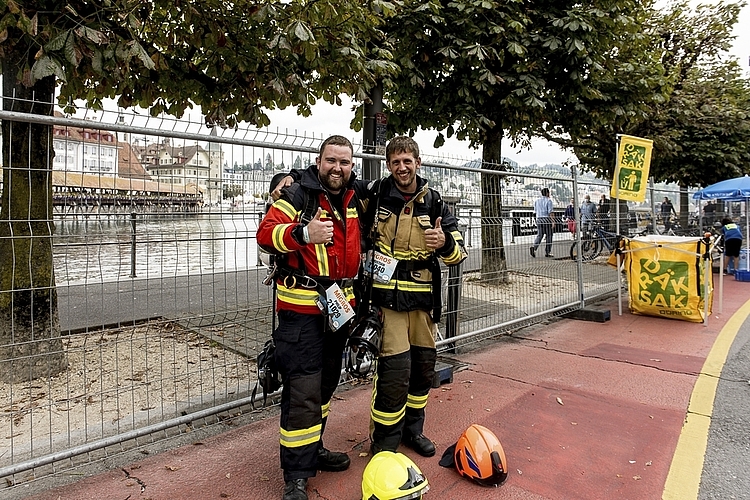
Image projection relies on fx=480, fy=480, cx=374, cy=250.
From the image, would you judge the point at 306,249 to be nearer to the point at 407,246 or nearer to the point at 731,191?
the point at 407,246

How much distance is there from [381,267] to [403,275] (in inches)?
6.0

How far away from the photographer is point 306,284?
271 centimetres

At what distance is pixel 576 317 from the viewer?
24.2 ft

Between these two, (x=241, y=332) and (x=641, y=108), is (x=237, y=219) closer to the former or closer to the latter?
(x=241, y=332)

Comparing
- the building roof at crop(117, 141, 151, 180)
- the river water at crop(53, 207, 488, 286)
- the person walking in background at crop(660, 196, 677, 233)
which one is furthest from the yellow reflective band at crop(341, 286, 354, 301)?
the person walking in background at crop(660, 196, 677, 233)

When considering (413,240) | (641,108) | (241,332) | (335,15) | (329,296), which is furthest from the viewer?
(641,108)

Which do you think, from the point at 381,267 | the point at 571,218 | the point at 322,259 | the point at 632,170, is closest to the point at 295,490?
the point at 322,259

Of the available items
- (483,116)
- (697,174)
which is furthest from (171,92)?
(697,174)

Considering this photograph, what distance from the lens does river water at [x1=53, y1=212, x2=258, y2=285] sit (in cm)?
339

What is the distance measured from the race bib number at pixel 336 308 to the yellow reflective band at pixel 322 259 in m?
0.10

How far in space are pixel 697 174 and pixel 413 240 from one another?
1492 centimetres

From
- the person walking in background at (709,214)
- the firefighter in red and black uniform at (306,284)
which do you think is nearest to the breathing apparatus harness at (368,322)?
the firefighter in red and black uniform at (306,284)

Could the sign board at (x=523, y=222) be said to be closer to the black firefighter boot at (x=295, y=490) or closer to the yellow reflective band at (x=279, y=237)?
the yellow reflective band at (x=279, y=237)

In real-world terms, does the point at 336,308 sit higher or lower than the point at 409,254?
lower
